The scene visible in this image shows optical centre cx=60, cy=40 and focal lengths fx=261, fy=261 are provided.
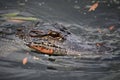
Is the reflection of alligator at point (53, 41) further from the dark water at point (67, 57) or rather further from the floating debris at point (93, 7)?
the floating debris at point (93, 7)

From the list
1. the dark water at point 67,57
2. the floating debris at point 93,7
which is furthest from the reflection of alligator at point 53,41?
the floating debris at point 93,7

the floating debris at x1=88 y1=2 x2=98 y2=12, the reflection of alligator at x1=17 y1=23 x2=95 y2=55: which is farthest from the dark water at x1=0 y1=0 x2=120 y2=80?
the floating debris at x1=88 y1=2 x2=98 y2=12

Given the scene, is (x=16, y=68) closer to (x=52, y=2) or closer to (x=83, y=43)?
(x=83, y=43)

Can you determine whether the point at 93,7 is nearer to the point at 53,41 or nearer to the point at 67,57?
the point at 53,41

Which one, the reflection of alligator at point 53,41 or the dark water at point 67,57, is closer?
the dark water at point 67,57

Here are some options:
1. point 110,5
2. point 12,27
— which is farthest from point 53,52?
point 110,5

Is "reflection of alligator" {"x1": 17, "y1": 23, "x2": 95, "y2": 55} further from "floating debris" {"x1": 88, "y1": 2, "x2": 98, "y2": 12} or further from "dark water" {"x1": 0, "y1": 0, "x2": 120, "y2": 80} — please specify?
"floating debris" {"x1": 88, "y1": 2, "x2": 98, "y2": 12}

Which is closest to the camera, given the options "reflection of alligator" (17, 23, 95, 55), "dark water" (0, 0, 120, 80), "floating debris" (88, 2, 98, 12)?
"dark water" (0, 0, 120, 80)
